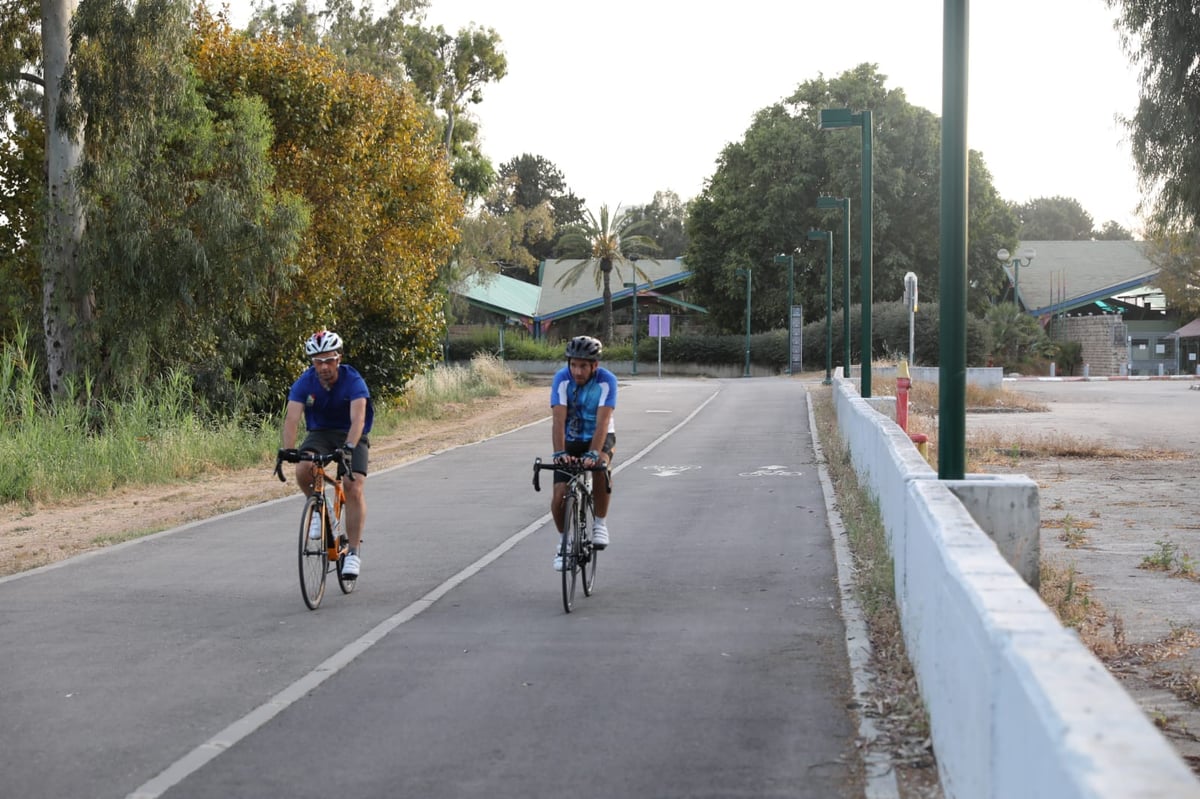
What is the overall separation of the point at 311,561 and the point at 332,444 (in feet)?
2.96

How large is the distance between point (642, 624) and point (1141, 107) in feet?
49.0

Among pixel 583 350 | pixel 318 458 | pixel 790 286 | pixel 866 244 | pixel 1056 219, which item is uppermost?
pixel 1056 219

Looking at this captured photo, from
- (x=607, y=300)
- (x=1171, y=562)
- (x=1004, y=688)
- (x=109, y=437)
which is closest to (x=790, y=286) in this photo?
(x=607, y=300)

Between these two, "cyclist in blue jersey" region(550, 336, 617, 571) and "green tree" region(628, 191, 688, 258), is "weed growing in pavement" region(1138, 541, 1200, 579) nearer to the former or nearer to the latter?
"cyclist in blue jersey" region(550, 336, 617, 571)

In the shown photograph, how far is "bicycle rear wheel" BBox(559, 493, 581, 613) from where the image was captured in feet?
30.3

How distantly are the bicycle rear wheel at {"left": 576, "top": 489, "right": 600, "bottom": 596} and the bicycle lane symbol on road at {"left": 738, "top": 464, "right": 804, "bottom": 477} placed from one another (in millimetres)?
9384

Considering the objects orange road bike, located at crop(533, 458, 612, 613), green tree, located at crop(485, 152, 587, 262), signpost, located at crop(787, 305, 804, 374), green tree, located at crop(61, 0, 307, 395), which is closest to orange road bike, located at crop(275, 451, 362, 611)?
orange road bike, located at crop(533, 458, 612, 613)

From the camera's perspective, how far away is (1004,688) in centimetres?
378

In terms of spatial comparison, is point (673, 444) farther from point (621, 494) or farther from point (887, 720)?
point (887, 720)

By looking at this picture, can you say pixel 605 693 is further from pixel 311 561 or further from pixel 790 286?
pixel 790 286

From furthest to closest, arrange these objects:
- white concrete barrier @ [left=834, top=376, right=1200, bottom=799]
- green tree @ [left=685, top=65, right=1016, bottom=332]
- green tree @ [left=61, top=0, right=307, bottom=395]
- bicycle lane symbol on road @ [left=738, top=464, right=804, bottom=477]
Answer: green tree @ [left=685, top=65, right=1016, bottom=332], green tree @ [left=61, top=0, right=307, bottom=395], bicycle lane symbol on road @ [left=738, top=464, right=804, bottom=477], white concrete barrier @ [left=834, top=376, right=1200, bottom=799]

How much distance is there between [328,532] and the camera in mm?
9641

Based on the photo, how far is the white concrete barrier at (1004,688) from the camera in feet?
9.04

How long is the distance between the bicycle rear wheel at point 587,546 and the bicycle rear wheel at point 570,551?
0.28ft
